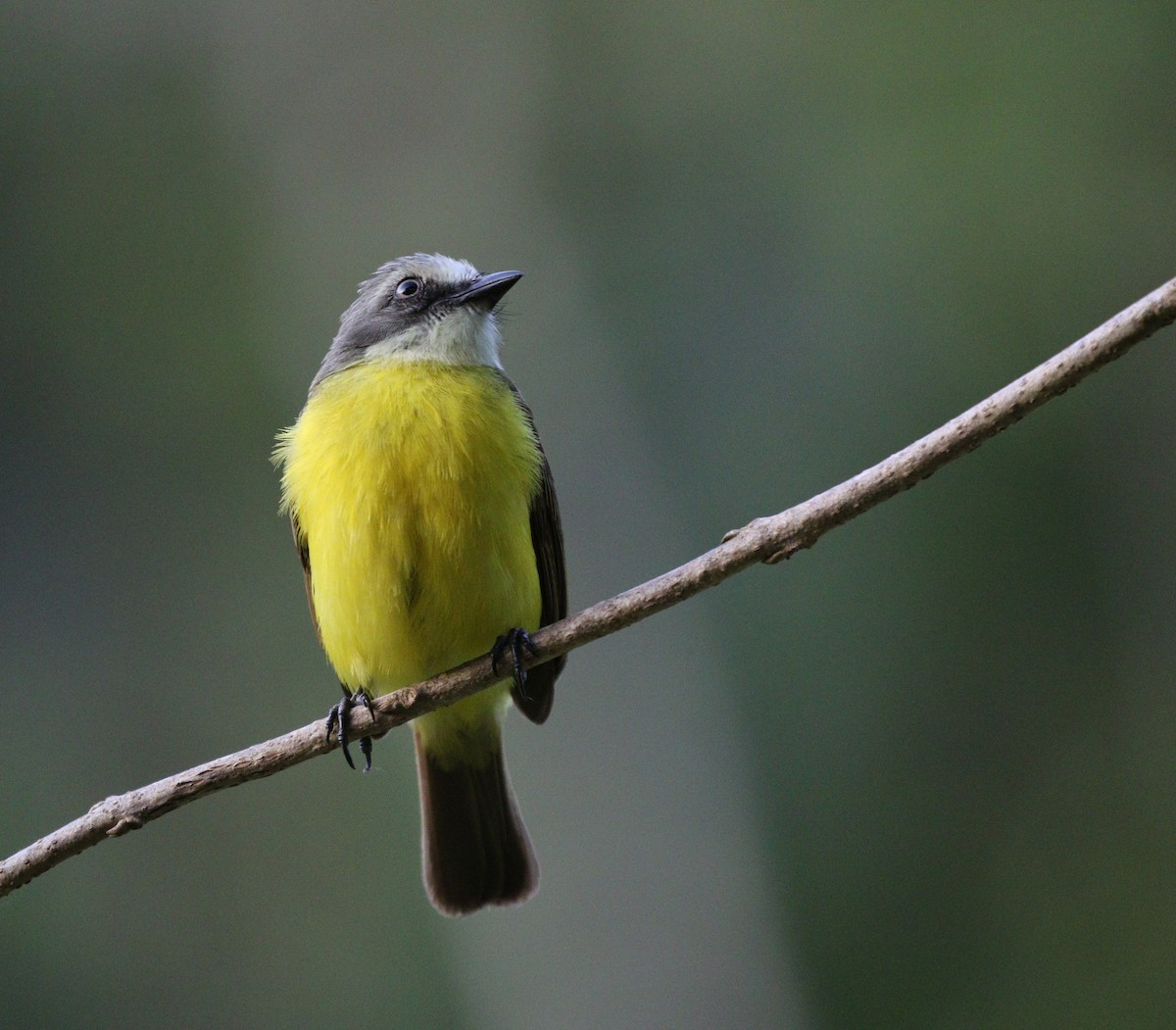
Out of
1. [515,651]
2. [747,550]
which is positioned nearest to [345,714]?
[515,651]

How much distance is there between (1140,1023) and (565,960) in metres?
Answer: 2.84

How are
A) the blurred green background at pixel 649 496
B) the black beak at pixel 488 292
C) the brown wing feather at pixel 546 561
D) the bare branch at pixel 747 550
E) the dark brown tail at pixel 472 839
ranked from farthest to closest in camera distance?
the blurred green background at pixel 649 496 < the dark brown tail at pixel 472 839 < the black beak at pixel 488 292 < the brown wing feather at pixel 546 561 < the bare branch at pixel 747 550

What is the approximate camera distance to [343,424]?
3.49 m

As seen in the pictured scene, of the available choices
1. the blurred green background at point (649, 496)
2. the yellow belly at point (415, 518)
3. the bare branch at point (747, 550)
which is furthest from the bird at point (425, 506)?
the blurred green background at point (649, 496)

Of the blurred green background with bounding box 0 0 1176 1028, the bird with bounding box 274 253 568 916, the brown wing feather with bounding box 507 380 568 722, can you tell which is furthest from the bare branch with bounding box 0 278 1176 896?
the blurred green background with bounding box 0 0 1176 1028

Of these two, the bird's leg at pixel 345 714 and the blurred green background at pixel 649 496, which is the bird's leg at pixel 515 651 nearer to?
the bird's leg at pixel 345 714

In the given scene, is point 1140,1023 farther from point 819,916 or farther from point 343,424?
point 343,424

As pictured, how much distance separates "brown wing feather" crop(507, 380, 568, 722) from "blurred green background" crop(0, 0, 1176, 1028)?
2.70 m

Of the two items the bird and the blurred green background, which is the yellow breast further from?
the blurred green background

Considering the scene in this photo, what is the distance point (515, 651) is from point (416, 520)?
0.47 m

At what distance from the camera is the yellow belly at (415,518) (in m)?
3.36

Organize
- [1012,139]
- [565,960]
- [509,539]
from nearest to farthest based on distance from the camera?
[509,539] < [565,960] < [1012,139]

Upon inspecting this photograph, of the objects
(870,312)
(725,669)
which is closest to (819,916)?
(725,669)

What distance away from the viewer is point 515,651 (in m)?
3.15
